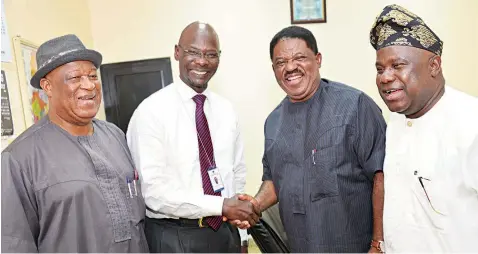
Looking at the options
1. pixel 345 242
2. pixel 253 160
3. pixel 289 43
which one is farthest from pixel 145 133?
pixel 253 160

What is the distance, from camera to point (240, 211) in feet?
6.64

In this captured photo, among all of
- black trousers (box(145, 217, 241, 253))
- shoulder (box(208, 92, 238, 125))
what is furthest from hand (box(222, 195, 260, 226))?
shoulder (box(208, 92, 238, 125))

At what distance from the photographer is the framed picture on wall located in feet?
10.7

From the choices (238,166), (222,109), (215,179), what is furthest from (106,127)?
(238,166)

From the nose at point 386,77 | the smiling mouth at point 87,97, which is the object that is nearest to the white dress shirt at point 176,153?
the smiling mouth at point 87,97

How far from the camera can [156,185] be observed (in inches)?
75.4

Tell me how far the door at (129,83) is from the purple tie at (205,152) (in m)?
1.22

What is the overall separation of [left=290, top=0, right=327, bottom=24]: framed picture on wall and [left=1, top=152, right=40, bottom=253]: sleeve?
2.58 m

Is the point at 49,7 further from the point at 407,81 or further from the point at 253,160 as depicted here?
the point at 407,81

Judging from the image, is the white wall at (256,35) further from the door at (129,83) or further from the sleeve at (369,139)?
the sleeve at (369,139)

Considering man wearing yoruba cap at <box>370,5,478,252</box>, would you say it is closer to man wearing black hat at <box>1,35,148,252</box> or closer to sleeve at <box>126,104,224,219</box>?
sleeve at <box>126,104,224,219</box>

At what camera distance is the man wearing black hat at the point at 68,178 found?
4.35ft

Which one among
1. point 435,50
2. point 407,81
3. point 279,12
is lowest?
point 407,81

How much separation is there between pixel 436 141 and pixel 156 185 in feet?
4.33
